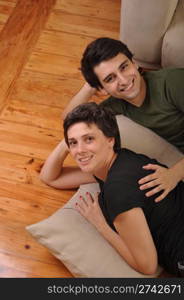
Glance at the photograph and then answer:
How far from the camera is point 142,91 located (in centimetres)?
187

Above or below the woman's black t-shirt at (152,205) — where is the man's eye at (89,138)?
above

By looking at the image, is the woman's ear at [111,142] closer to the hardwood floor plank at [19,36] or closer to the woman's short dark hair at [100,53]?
the woman's short dark hair at [100,53]

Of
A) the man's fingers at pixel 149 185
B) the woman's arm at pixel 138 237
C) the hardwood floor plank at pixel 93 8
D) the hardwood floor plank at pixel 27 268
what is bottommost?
the hardwood floor plank at pixel 27 268

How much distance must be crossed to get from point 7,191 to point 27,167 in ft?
0.47

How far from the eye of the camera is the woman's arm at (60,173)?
199 cm

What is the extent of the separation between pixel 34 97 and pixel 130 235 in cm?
114

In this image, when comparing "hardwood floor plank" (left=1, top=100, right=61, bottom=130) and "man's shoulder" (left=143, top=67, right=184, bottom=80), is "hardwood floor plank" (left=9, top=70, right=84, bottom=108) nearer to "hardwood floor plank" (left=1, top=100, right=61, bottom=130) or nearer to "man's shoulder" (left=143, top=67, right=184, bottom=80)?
"hardwood floor plank" (left=1, top=100, right=61, bottom=130)

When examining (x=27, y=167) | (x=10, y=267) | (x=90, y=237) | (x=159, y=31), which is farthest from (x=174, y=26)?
(x=10, y=267)

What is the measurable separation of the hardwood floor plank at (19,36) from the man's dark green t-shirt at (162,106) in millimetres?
716

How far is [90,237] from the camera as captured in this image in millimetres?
1724

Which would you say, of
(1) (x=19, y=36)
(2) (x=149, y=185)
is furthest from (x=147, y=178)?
(1) (x=19, y=36)

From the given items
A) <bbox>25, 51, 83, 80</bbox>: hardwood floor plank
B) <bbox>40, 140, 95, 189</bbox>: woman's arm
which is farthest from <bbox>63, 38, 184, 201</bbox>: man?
<bbox>25, 51, 83, 80</bbox>: hardwood floor plank

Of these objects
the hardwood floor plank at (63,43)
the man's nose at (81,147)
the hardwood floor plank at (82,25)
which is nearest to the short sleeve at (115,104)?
the man's nose at (81,147)

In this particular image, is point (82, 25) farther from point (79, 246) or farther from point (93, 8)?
point (79, 246)
